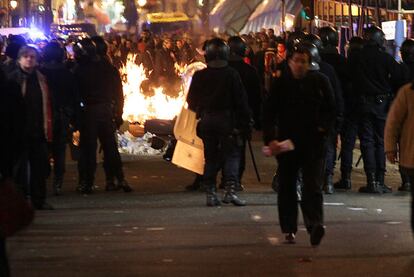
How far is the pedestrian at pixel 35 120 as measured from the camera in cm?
1144

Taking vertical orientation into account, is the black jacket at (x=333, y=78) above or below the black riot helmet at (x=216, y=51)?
below

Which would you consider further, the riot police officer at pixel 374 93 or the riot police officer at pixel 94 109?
the riot police officer at pixel 374 93

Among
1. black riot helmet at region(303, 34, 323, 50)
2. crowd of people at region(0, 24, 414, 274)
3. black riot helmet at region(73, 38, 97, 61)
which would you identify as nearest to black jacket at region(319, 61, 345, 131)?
crowd of people at region(0, 24, 414, 274)

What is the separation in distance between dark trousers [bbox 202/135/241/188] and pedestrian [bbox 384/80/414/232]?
365 cm

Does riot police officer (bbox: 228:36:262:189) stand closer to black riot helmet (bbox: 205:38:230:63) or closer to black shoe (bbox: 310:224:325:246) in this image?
black riot helmet (bbox: 205:38:230:63)

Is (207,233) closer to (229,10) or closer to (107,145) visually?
(107,145)

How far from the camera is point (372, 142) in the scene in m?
13.7

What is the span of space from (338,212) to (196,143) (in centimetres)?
233

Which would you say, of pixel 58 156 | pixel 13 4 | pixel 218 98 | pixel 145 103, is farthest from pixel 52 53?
pixel 13 4

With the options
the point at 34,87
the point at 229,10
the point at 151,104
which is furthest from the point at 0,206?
the point at 229,10

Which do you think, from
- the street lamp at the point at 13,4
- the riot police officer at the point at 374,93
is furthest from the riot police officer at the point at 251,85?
the street lamp at the point at 13,4

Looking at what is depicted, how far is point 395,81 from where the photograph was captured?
1341 centimetres

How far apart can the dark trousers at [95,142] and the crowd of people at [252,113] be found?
0.5 inches

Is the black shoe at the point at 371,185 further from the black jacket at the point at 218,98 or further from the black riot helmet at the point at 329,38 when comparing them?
the black jacket at the point at 218,98
